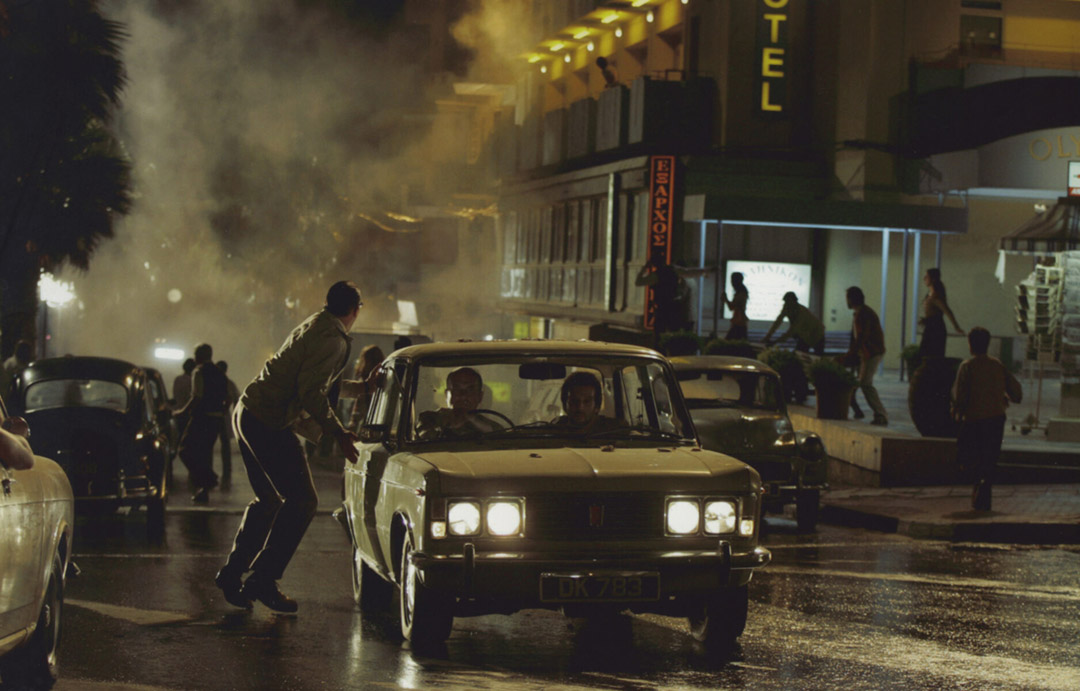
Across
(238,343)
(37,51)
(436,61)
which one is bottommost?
(238,343)

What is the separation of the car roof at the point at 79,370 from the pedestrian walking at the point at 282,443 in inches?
242

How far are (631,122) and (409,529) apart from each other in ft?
89.3

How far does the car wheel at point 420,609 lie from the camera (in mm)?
7148

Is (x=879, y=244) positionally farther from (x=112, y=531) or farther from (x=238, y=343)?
(x=238, y=343)

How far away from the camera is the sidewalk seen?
533 inches

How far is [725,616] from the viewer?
24.4ft

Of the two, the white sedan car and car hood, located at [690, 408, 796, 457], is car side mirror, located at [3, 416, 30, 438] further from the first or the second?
car hood, located at [690, 408, 796, 457]

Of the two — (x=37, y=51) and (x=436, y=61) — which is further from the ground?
(x=436, y=61)

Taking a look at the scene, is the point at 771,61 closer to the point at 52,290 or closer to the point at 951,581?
the point at 52,290

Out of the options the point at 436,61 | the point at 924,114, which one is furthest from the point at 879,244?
the point at 436,61

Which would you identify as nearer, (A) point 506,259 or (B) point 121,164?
(B) point 121,164

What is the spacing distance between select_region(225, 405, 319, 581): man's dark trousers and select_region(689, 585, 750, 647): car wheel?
93.9 inches

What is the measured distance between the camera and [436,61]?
68.1 meters

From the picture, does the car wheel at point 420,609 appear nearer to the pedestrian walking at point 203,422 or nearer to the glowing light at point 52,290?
the pedestrian walking at point 203,422
